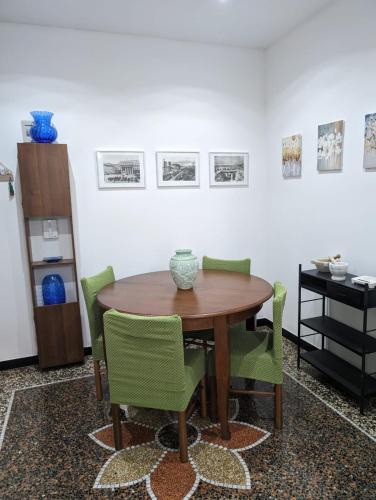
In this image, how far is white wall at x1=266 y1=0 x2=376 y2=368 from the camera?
263cm

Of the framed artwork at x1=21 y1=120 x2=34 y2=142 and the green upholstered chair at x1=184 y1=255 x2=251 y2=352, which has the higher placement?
the framed artwork at x1=21 y1=120 x2=34 y2=142

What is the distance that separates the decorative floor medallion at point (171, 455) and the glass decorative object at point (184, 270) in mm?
938

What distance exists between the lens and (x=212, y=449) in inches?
85.0

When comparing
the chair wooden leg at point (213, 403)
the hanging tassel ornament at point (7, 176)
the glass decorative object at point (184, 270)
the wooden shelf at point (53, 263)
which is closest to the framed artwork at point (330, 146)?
the glass decorative object at point (184, 270)

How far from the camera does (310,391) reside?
2736mm

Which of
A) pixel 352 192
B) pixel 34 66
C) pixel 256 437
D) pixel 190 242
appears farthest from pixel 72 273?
pixel 352 192

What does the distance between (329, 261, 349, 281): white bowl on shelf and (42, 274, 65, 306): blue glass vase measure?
7.61ft

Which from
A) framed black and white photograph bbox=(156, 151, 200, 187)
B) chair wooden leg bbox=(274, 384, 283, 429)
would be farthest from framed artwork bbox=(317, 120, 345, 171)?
chair wooden leg bbox=(274, 384, 283, 429)

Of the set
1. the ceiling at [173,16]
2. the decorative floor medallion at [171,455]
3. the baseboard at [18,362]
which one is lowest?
the decorative floor medallion at [171,455]

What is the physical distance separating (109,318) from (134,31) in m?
2.67

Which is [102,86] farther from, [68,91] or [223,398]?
[223,398]

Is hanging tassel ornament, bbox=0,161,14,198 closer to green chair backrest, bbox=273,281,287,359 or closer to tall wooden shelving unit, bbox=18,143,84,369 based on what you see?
tall wooden shelving unit, bbox=18,143,84,369

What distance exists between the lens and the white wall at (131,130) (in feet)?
10.1

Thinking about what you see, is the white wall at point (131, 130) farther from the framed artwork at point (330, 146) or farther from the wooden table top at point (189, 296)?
the framed artwork at point (330, 146)
